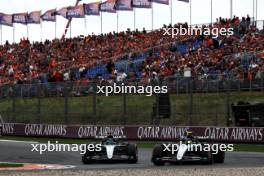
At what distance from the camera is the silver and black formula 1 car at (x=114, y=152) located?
57.6 feet

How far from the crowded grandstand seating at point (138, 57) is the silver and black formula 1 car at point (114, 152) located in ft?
30.5

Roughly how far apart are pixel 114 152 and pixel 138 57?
1938 cm

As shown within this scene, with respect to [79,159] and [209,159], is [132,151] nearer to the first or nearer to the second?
[209,159]

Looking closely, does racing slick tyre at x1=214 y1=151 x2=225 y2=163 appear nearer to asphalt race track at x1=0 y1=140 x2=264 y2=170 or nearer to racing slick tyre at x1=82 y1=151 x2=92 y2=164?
asphalt race track at x1=0 y1=140 x2=264 y2=170

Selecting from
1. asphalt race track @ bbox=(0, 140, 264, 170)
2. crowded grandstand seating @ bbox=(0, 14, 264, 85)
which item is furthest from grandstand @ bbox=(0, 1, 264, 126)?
asphalt race track @ bbox=(0, 140, 264, 170)

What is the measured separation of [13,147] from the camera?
2538 centimetres

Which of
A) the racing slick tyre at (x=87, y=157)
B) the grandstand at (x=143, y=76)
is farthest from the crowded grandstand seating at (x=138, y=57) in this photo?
the racing slick tyre at (x=87, y=157)

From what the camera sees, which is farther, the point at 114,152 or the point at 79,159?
the point at 79,159

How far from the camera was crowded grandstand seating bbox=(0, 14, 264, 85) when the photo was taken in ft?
99.0

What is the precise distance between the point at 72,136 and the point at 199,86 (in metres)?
6.68

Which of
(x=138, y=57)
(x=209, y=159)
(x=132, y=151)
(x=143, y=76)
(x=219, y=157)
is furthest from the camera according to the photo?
(x=138, y=57)

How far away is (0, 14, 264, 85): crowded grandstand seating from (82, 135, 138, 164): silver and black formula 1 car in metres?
9.31

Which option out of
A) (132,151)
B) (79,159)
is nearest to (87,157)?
(132,151)

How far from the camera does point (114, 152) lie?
57.8 ft
